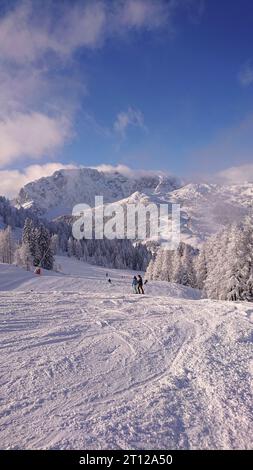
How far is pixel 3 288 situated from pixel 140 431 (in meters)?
43.0

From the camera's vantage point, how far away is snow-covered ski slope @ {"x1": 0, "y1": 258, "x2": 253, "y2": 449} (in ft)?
19.5

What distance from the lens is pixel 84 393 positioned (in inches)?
285

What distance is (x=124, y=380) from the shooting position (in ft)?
26.2

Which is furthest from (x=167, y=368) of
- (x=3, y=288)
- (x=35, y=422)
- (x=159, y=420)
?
(x=3, y=288)

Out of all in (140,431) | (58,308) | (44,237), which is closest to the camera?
(140,431)

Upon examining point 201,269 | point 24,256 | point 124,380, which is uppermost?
point 24,256

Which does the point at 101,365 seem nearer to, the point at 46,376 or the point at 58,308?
the point at 46,376
